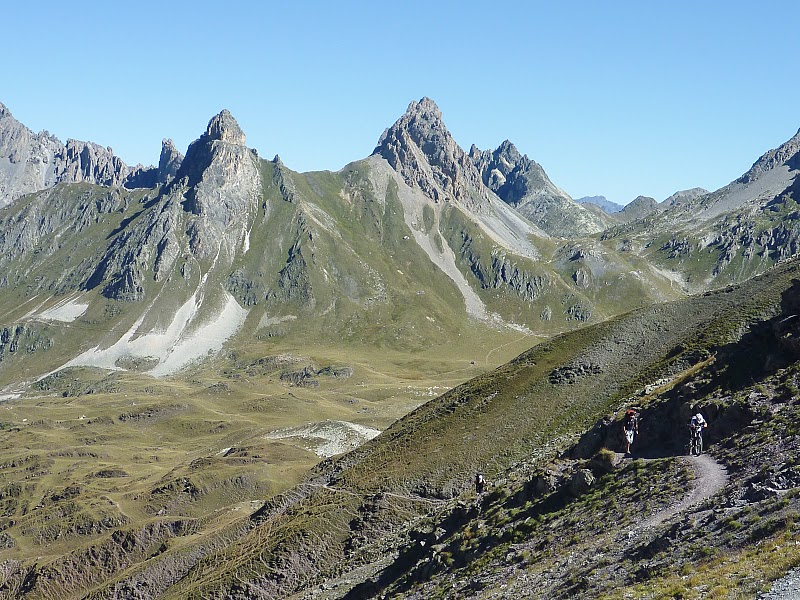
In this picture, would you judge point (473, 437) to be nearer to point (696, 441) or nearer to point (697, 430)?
point (696, 441)

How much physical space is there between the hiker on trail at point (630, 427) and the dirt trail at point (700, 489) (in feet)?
19.5

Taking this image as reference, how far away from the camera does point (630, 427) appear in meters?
48.0

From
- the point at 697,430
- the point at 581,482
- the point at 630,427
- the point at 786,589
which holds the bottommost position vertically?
the point at 786,589

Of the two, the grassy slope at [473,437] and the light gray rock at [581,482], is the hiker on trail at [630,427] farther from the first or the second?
the grassy slope at [473,437]

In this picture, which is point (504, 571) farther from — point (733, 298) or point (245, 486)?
point (245, 486)

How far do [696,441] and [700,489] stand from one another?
5.64m

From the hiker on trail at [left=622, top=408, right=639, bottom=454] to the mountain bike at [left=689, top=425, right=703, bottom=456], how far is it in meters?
4.09

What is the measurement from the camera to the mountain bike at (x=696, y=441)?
141 feet

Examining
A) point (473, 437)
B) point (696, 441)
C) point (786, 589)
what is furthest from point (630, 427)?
point (473, 437)

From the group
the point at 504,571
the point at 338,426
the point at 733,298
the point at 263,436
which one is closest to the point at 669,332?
the point at 733,298

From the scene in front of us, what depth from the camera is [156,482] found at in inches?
5659

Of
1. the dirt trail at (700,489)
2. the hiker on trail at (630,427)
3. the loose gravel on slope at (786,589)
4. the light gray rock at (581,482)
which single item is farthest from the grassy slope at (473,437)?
the loose gravel on slope at (786,589)

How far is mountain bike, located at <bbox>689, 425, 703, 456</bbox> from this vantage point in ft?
141

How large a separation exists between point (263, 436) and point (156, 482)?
3685 cm
